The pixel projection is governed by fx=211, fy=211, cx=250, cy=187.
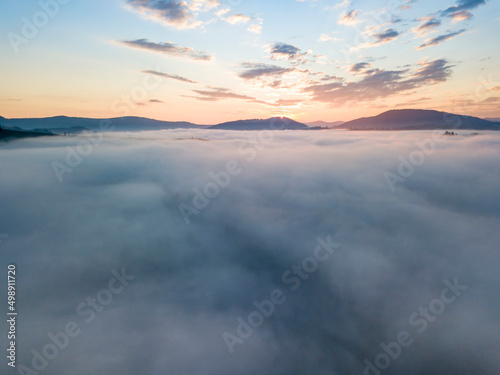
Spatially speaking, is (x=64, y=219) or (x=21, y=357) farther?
(x=64, y=219)

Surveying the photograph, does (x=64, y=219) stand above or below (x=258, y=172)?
below

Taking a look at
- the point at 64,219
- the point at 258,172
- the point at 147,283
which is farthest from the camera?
the point at 258,172

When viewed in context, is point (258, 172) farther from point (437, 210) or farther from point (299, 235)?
point (437, 210)

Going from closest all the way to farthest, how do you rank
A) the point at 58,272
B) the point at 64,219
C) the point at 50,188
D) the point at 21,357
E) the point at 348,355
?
the point at 21,357 < the point at 348,355 < the point at 58,272 < the point at 64,219 < the point at 50,188

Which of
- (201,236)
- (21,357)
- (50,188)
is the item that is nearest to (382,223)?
(201,236)

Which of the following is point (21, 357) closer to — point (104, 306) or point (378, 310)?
point (104, 306)

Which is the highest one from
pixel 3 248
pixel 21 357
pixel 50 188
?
pixel 50 188

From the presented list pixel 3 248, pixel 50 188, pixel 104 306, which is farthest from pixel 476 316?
pixel 50 188

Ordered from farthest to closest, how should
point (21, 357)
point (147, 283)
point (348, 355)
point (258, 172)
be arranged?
point (258, 172) < point (147, 283) < point (348, 355) < point (21, 357)

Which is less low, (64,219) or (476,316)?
(64,219)
